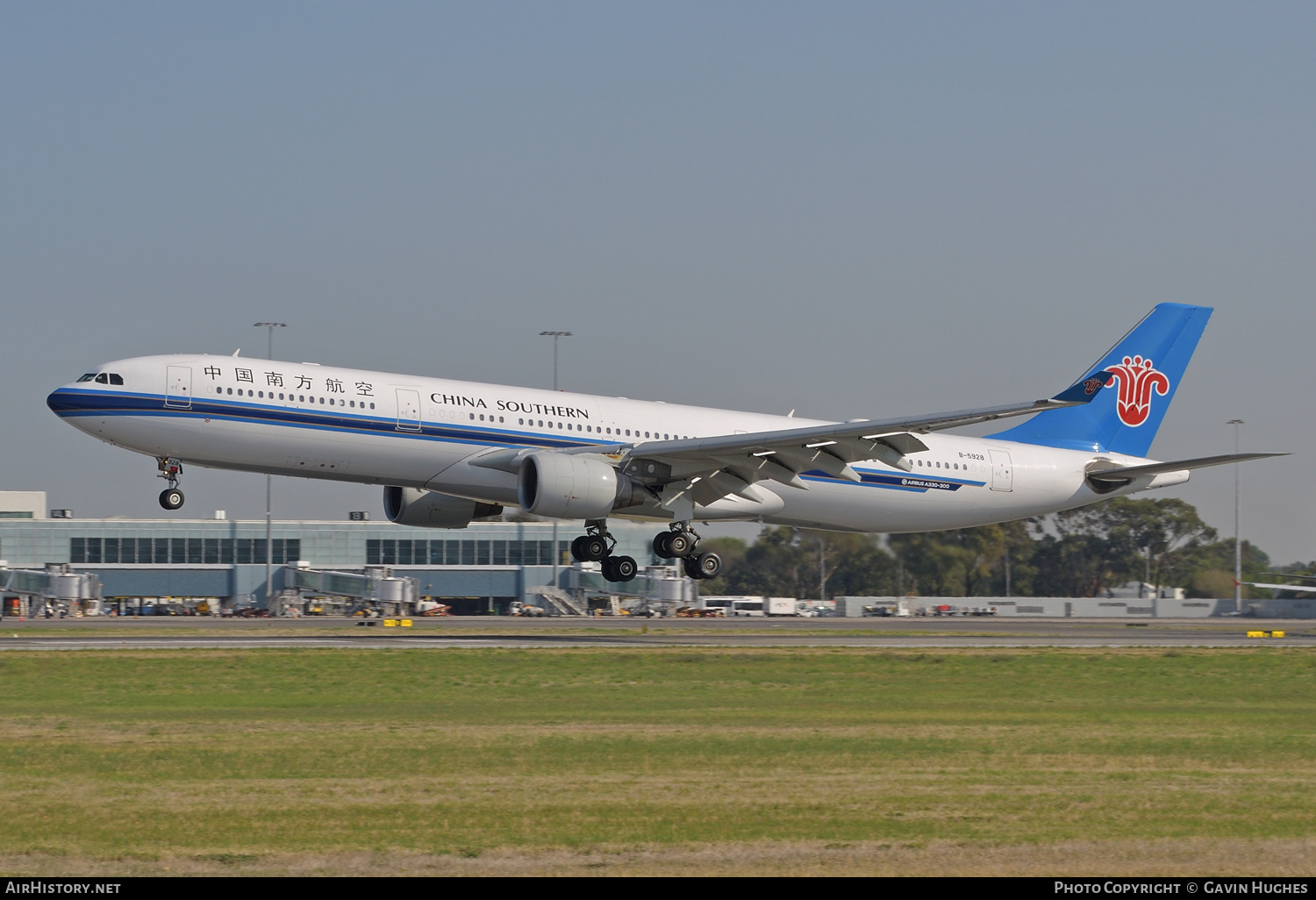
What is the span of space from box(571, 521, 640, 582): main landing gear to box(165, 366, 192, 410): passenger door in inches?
491

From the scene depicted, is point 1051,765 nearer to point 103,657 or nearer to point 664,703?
point 664,703

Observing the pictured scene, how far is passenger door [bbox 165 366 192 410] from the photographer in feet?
118

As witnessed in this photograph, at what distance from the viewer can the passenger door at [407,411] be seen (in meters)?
38.0

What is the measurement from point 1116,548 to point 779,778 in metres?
116

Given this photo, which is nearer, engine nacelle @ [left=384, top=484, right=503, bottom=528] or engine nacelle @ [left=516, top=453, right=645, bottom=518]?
engine nacelle @ [left=516, top=453, right=645, bottom=518]

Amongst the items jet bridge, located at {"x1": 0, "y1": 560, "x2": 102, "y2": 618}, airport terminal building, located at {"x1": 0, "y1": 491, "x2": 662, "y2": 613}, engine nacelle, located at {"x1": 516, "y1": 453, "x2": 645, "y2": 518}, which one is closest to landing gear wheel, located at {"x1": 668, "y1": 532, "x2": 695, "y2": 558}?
engine nacelle, located at {"x1": 516, "y1": 453, "x2": 645, "y2": 518}

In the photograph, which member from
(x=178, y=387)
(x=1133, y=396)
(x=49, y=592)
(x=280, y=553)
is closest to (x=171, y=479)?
(x=178, y=387)

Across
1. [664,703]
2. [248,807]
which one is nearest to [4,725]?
[248,807]

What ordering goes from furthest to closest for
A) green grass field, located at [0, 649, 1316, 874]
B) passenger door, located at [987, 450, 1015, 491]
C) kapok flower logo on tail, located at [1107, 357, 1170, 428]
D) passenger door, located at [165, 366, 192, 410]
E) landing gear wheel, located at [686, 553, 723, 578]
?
kapok flower logo on tail, located at [1107, 357, 1170, 428] < passenger door, located at [987, 450, 1015, 491] < landing gear wheel, located at [686, 553, 723, 578] < passenger door, located at [165, 366, 192, 410] < green grass field, located at [0, 649, 1316, 874]

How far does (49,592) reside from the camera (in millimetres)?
84062

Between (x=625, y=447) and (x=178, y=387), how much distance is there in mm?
12249

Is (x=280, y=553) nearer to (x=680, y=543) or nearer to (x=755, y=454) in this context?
(x=680, y=543)

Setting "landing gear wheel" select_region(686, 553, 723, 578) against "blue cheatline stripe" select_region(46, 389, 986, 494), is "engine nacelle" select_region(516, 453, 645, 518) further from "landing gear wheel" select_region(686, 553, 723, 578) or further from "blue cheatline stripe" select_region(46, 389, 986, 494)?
"landing gear wheel" select_region(686, 553, 723, 578)

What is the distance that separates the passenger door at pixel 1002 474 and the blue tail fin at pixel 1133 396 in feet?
5.23
